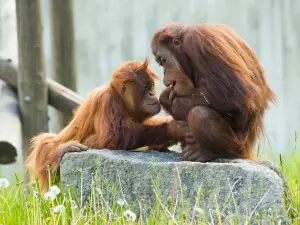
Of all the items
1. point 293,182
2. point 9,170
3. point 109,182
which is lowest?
point 9,170

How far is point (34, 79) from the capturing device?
6500 mm

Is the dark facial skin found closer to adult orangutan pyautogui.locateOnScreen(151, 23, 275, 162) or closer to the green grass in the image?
adult orangutan pyautogui.locateOnScreen(151, 23, 275, 162)

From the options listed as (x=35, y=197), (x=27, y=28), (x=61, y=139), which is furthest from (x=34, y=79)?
(x=35, y=197)

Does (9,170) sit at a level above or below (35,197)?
below

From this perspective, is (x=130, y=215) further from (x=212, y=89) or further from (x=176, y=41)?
(x=176, y=41)

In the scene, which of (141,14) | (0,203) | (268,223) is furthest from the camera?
(141,14)

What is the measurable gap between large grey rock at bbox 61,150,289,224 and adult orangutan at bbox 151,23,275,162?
25cm

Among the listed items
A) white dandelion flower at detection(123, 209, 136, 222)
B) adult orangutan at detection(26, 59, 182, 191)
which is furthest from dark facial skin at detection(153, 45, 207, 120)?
white dandelion flower at detection(123, 209, 136, 222)

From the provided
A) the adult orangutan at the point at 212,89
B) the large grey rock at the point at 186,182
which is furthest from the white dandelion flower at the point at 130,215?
the adult orangutan at the point at 212,89

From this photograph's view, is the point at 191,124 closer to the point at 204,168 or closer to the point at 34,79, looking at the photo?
the point at 204,168

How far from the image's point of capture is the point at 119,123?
486 centimetres

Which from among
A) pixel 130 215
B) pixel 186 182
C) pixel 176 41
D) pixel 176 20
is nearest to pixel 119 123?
pixel 176 41

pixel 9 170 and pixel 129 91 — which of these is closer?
pixel 129 91

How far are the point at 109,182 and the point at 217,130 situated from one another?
0.72m
